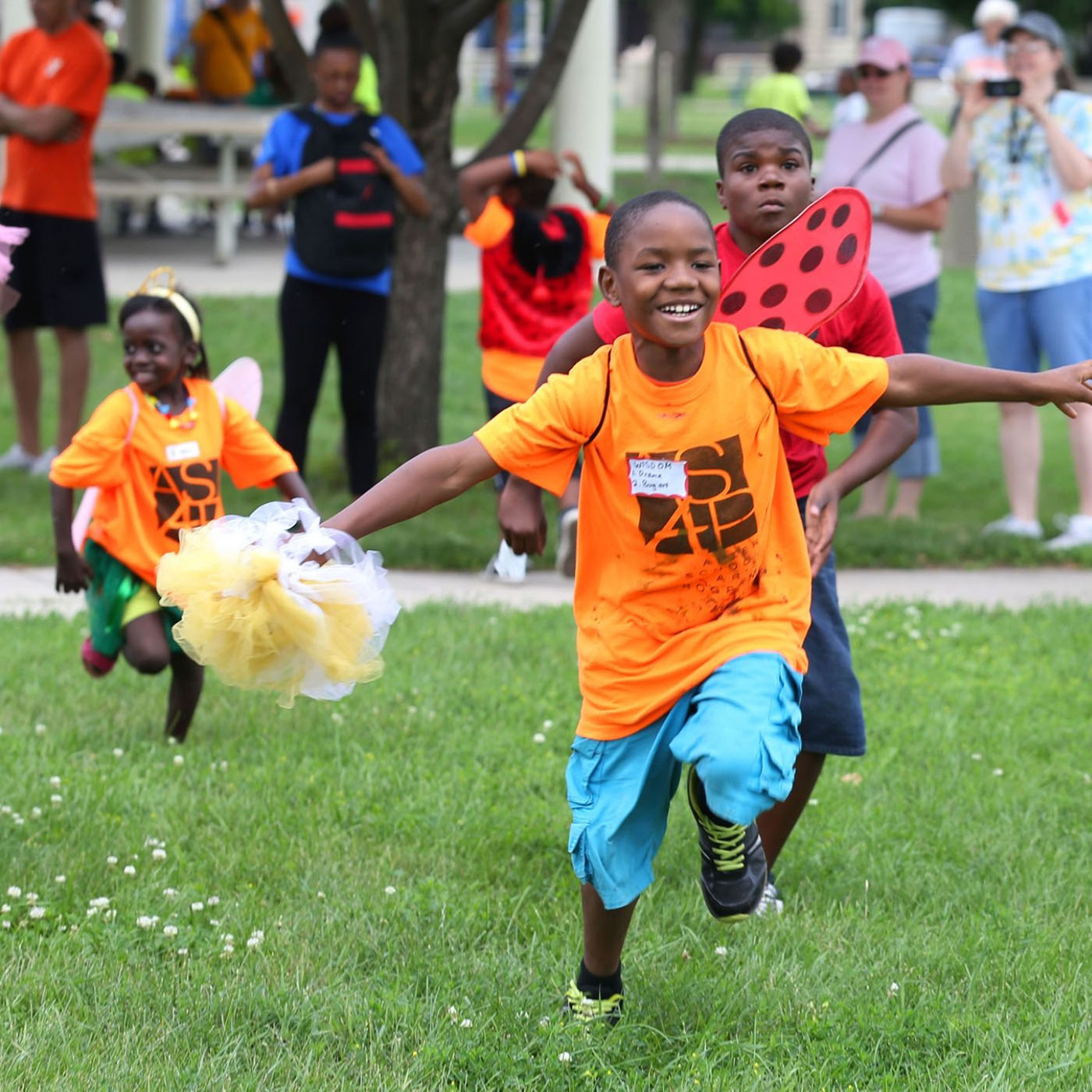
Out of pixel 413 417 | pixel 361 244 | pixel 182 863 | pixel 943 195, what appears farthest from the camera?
pixel 413 417

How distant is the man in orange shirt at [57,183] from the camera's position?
8.98 metres

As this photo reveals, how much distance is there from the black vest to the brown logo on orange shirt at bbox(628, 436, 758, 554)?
4.92m

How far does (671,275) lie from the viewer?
11.0 feet

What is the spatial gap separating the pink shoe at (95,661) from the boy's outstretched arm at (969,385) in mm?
2968

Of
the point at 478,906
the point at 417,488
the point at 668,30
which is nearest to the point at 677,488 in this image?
the point at 417,488

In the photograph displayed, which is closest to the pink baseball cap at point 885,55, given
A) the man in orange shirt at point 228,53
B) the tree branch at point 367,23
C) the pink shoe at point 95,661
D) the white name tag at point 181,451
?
the tree branch at point 367,23

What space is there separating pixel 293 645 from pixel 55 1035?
3.35ft

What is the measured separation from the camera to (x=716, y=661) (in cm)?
350

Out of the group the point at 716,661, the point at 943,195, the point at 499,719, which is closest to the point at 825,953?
the point at 716,661

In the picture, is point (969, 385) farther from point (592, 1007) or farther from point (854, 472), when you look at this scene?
point (592, 1007)

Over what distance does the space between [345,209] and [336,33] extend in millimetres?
848

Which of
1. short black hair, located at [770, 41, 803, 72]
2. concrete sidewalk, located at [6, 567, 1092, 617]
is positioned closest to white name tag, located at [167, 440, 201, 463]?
concrete sidewalk, located at [6, 567, 1092, 617]

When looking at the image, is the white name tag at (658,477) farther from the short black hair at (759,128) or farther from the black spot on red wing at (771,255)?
the short black hair at (759,128)

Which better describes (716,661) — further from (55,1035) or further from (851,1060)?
(55,1035)
